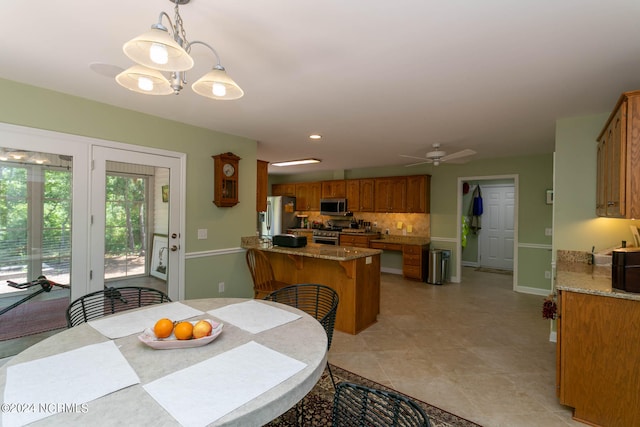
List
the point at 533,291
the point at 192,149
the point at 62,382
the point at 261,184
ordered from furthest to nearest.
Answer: the point at 533,291 < the point at 261,184 < the point at 192,149 < the point at 62,382

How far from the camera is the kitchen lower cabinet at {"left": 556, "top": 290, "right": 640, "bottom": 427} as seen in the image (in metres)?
1.84

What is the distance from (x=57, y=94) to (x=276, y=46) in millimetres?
2206

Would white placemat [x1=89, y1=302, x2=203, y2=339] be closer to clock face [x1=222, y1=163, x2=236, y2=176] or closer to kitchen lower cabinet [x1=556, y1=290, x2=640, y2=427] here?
clock face [x1=222, y1=163, x2=236, y2=176]

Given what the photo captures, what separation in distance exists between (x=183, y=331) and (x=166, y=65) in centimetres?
118

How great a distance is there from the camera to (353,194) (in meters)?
7.00

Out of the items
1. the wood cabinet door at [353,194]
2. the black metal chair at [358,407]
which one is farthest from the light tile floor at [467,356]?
the wood cabinet door at [353,194]

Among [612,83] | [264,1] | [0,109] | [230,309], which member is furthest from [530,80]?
[0,109]

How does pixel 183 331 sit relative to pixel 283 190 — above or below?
below

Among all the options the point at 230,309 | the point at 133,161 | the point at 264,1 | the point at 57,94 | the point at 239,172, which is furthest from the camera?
the point at 239,172

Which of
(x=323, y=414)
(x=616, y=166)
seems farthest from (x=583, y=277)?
(x=323, y=414)

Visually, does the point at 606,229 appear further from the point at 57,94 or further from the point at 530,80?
the point at 57,94

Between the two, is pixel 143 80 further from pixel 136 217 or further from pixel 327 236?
pixel 327 236

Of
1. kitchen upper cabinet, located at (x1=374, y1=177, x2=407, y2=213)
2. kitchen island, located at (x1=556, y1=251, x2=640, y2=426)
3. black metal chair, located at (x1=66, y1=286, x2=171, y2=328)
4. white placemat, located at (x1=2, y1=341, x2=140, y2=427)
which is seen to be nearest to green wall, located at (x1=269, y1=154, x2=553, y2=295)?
kitchen upper cabinet, located at (x1=374, y1=177, x2=407, y2=213)

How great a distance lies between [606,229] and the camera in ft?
9.76
